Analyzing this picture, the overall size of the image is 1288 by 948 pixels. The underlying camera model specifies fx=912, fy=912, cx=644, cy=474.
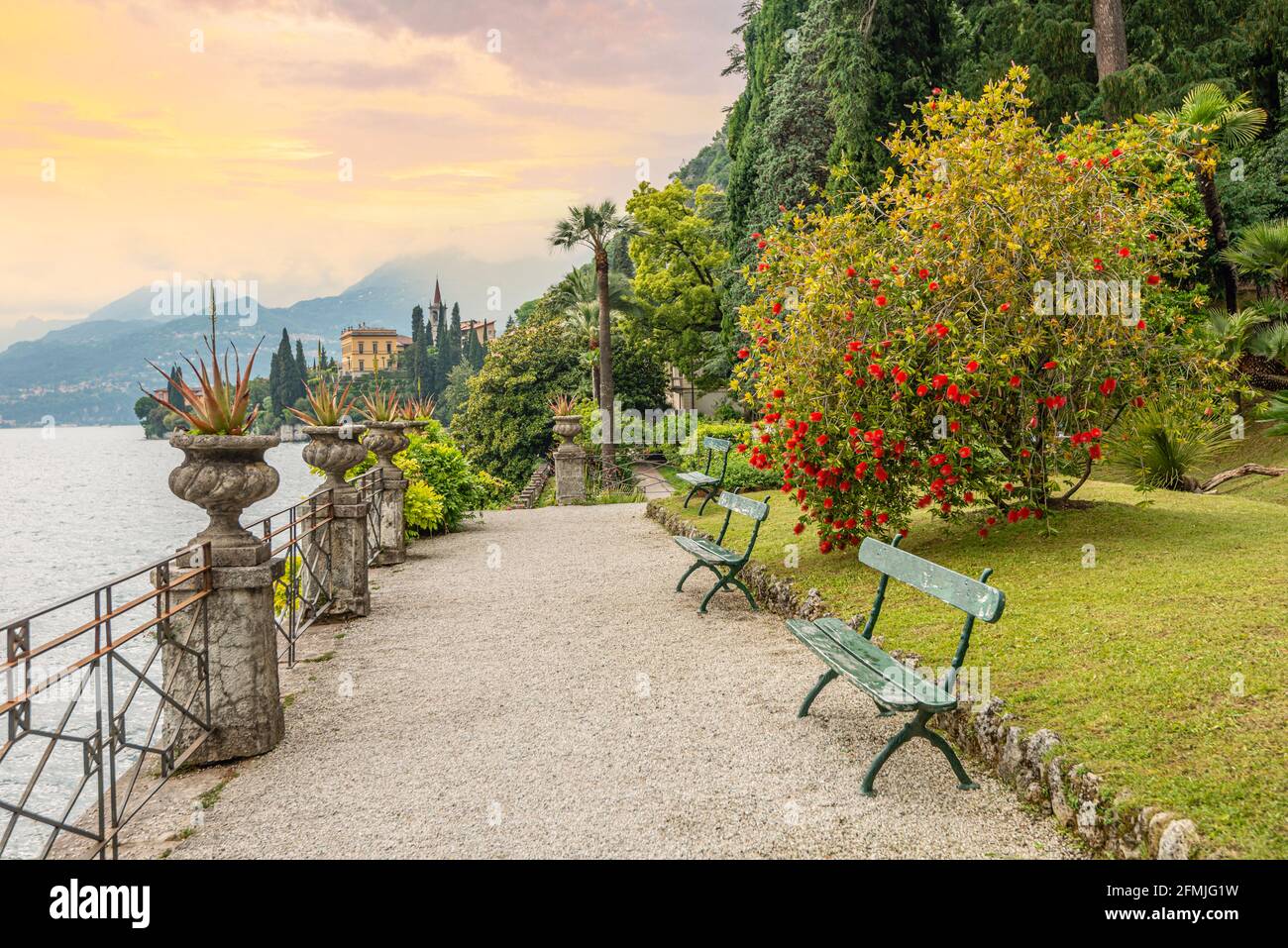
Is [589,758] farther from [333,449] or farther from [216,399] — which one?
[333,449]

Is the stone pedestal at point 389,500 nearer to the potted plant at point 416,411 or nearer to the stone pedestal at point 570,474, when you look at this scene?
the potted plant at point 416,411

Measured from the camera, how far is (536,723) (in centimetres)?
504

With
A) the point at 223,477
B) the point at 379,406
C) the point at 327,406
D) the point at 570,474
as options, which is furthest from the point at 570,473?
the point at 223,477

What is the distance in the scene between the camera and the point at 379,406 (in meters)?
11.0

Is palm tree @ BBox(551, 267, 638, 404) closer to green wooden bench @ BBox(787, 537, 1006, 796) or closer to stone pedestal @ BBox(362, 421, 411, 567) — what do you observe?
stone pedestal @ BBox(362, 421, 411, 567)

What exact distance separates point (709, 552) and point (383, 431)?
4782mm

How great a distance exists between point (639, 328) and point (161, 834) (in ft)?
107

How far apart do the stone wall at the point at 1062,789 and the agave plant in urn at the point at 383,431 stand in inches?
285

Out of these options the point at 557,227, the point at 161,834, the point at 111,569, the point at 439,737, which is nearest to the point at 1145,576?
the point at 439,737

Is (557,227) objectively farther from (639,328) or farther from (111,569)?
(111,569)

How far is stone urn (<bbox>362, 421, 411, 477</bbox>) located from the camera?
34.9ft

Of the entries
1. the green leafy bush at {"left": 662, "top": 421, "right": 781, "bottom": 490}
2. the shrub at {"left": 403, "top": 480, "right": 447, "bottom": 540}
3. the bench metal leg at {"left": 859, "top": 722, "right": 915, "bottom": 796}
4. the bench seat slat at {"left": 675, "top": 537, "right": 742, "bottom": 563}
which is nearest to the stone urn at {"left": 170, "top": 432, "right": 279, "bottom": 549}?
the bench metal leg at {"left": 859, "top": 722, "right": 915, "bottom": 796}

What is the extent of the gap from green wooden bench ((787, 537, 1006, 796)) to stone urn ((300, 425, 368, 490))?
442 centimetres

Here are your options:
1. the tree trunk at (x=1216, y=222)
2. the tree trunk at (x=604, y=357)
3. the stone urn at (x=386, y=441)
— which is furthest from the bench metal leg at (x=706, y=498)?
the tree trunk at (x=604, y=357)
